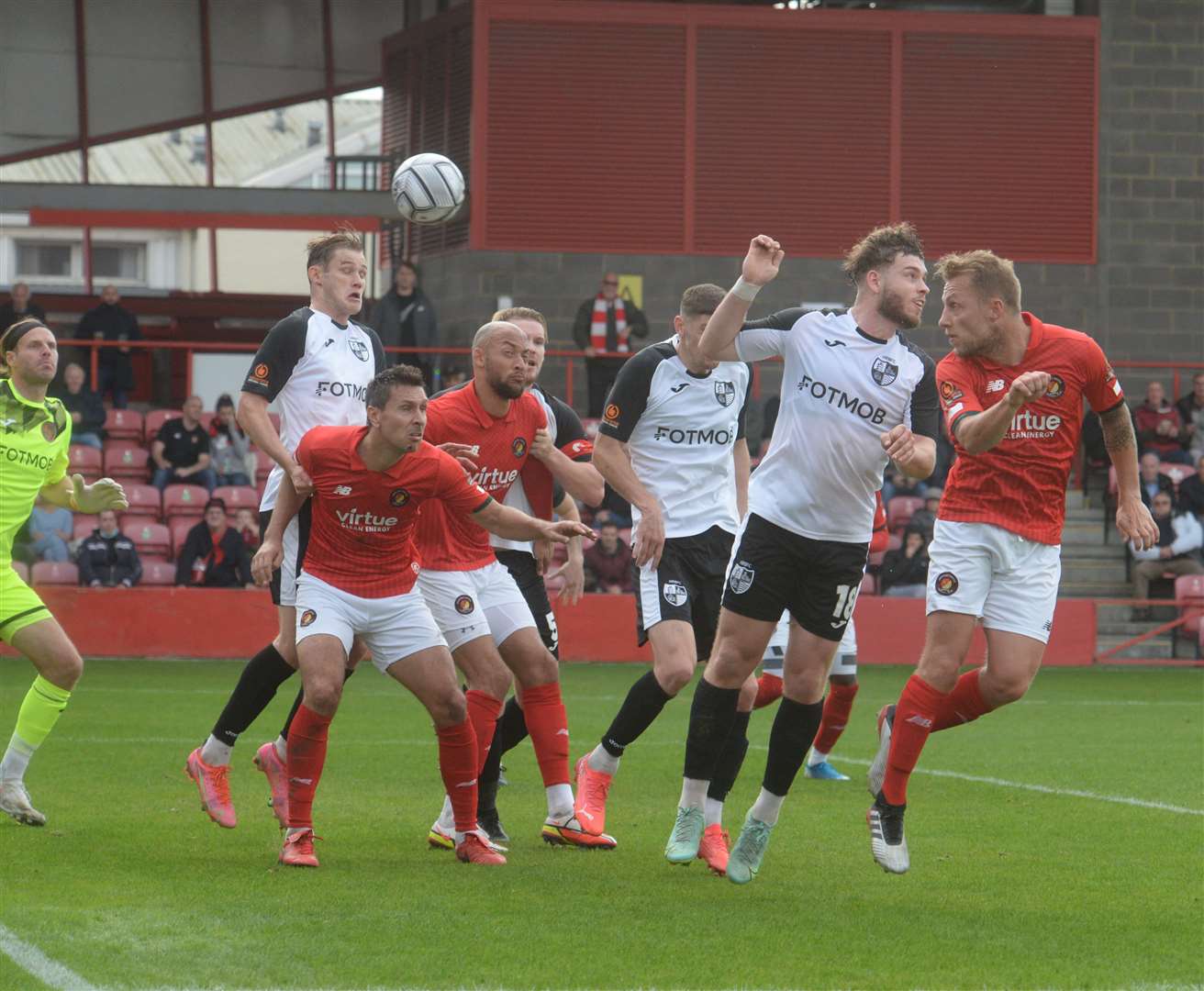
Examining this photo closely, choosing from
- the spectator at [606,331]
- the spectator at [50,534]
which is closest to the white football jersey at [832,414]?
the spectator at [50,534]

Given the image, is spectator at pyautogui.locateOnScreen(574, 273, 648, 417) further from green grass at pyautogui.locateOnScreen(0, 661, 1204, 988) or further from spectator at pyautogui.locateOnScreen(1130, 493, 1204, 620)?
green grass at pyautogui.locateOnScreen(0, 661, 1204, 988)

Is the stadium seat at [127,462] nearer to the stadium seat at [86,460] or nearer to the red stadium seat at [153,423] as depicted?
the stadium seat at [86,460]

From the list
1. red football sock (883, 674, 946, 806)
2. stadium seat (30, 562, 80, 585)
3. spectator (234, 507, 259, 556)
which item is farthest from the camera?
spectator (234, 507, 259, 556)

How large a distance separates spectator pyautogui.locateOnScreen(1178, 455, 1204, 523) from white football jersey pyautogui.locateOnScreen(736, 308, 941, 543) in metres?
15.1

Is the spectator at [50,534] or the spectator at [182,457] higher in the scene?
the spectator at [182,457]

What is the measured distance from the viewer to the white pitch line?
17.1 ft

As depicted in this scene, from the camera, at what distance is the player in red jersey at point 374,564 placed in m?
7.10

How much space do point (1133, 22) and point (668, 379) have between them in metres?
19.0

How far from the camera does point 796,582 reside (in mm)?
7227

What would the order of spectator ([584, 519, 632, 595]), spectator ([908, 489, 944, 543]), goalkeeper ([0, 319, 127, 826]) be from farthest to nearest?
spectator ([908, 489, 944, 543]) → spectator ([584, 519, 632, 595]) → goalkeeper ([0, 319, 127, 826])

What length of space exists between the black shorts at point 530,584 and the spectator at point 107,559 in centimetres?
1119

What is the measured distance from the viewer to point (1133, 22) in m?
25.2

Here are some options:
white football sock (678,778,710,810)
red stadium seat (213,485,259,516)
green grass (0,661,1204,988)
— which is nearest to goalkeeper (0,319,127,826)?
green grass (0,661,1204,988)

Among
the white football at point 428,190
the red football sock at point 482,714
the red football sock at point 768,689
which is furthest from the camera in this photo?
the red football sock at point 768,689
